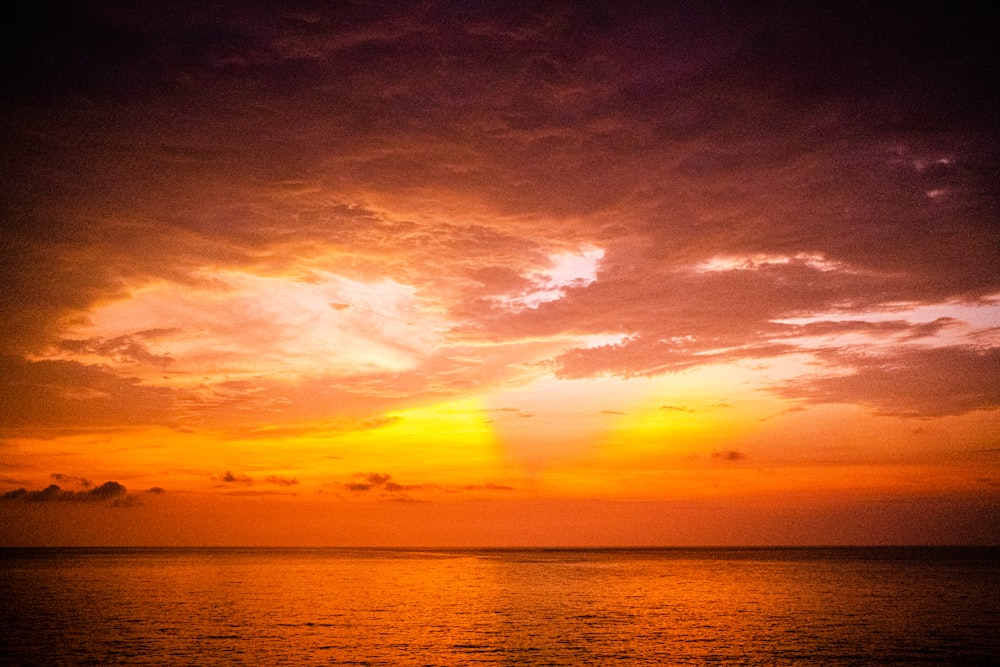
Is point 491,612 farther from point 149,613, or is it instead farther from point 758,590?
point 758,590

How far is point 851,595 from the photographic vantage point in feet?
284

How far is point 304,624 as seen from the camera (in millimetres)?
60875

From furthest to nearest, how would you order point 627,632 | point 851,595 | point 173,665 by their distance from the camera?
point 851,595
point 627,632
point 173,665

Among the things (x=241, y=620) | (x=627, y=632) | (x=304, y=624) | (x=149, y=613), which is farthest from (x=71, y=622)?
(x=627, y=632)

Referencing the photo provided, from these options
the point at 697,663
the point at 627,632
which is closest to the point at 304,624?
the point at 627,632

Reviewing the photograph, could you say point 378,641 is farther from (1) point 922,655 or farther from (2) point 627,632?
(1) point 922,655

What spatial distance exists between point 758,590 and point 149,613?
252 feet

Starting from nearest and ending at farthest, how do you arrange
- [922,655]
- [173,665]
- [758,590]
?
[173,665] < [922,655] < [758,590]

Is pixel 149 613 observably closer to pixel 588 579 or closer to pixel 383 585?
pixel 383 585

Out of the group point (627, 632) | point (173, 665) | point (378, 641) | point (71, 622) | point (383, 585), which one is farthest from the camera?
point (383, 585)

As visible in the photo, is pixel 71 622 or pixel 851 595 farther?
pixel 851 595

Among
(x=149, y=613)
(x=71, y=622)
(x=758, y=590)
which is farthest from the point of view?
(x=758, y=590)

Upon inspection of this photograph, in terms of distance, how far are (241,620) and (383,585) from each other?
45.4 metres

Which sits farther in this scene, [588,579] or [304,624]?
[588,579]
